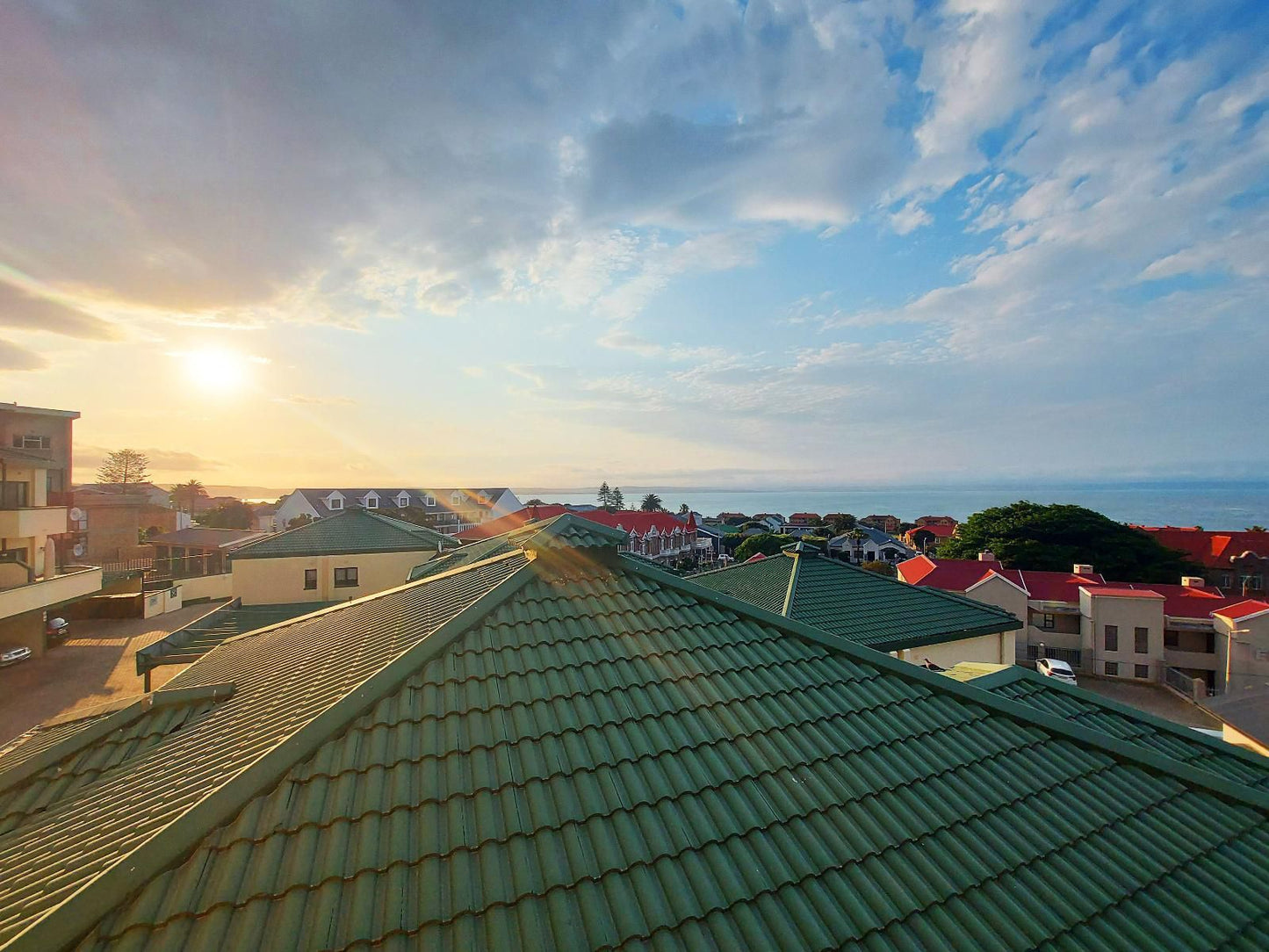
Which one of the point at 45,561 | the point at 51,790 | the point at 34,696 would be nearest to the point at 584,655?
the point at 51,790

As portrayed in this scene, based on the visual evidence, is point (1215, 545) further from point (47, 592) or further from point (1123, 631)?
point (47, 592)

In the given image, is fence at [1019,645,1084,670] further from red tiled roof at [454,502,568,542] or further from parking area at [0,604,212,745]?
parking area at [0,604,212,745]

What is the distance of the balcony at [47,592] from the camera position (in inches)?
797

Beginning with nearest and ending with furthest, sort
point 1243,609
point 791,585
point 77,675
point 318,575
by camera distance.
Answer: point 791,585
point 77,675
point 318,575
point 1243,609

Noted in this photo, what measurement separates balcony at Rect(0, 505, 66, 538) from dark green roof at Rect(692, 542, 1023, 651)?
1134 inches

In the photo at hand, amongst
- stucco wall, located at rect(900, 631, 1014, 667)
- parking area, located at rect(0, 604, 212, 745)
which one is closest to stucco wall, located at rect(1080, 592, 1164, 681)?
stucco wall, located at rect(900, 631, 1014, 667)

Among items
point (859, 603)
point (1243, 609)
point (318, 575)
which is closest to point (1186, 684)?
point (1243, 609)

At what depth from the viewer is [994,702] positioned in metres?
5.27

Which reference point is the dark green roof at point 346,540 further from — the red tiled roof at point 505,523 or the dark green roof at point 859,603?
the red tiled roof at point 505,523

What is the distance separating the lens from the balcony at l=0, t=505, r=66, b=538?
21859 mm

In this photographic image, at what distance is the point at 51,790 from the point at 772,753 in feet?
21.9

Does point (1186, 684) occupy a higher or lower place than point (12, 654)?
lower

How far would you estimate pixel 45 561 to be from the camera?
25.1 m

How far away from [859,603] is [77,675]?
2956 cm
